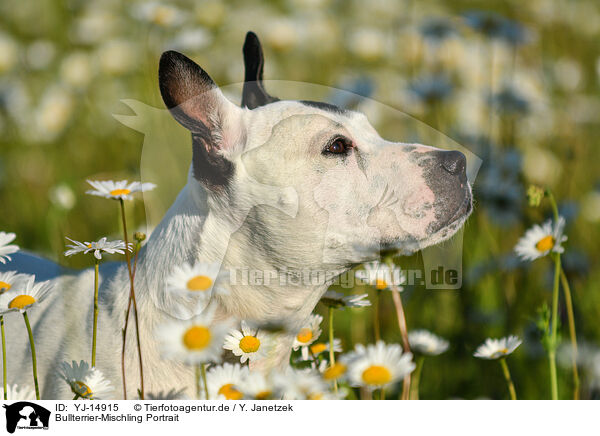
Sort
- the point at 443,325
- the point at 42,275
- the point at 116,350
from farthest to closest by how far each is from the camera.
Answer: the point at 443,325, the point at 42,275, the point at 116,350

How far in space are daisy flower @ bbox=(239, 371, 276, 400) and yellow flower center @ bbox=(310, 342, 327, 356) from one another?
284 millimetres

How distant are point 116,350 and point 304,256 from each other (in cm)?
68

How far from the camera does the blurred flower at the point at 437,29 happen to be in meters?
2.13

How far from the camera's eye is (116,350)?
179 centimetres

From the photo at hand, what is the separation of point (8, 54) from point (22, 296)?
1006 mm

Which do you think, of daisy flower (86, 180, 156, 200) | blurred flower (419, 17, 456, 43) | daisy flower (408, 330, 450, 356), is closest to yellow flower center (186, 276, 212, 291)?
daisy flower (86, 180, 156, 200)

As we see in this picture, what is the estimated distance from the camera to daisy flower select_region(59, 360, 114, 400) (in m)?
1.67

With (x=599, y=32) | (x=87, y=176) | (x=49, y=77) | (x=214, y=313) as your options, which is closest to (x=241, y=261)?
(x=214, y=313)
